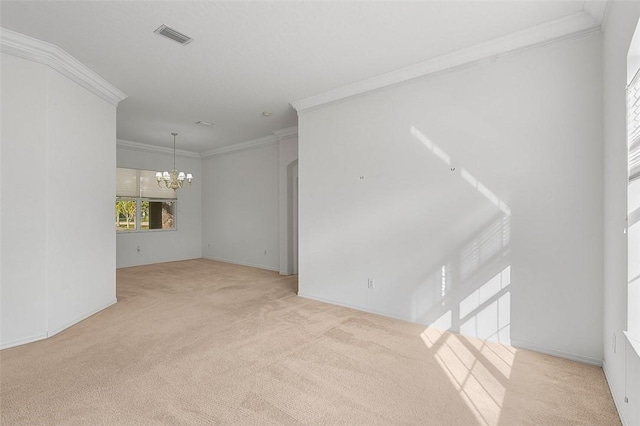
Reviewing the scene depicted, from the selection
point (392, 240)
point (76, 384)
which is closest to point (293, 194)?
point (392, 240)

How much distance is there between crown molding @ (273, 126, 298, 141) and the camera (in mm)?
6219

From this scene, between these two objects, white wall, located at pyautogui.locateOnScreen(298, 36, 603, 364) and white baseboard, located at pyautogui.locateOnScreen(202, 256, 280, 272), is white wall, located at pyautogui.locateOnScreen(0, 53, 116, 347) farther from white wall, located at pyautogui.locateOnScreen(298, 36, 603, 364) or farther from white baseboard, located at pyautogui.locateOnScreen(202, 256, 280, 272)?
white baseboard, located at pyautogui.locateOnScreen(202, 256, 280, 272)

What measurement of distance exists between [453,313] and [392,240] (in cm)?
104

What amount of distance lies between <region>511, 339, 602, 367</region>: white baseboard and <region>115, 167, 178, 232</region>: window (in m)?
7.87

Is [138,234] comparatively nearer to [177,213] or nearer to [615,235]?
[177,213]

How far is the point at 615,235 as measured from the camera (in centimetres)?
219

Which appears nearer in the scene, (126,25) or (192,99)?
(126,25)

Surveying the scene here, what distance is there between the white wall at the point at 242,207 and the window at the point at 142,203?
3.08 ft

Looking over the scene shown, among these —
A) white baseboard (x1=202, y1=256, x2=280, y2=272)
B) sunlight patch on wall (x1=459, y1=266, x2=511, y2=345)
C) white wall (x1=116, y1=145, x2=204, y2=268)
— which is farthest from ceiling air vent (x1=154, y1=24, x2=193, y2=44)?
white wall (x1=116, y1=145, x2=204, y2=268)

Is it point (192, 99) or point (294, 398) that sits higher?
point (192, 99)

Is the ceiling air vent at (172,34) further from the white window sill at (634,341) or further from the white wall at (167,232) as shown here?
the white wall at (167,232)

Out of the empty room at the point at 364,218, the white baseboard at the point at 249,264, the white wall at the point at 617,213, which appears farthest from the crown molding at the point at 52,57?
the white wall at the point at 617,213

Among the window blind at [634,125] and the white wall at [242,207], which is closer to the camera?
the window blind at [634,125]

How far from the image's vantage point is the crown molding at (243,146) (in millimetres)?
7025
